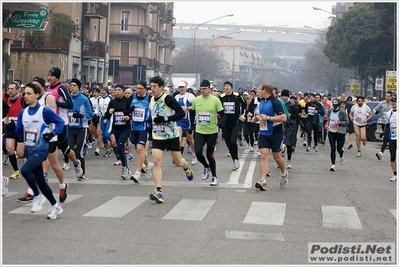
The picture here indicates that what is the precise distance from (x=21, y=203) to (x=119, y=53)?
62.8 m

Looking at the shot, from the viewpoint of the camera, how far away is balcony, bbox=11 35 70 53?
46000 mm

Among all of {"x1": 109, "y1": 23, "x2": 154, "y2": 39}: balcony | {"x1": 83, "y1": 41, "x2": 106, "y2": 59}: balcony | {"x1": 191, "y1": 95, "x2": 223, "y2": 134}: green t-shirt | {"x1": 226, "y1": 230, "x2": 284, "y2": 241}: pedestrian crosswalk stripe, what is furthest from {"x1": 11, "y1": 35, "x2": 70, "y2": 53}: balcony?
{"x1": 226, "y1": 230, "x2": 284, "y2": 241}: pedestrian crosswalk stripe

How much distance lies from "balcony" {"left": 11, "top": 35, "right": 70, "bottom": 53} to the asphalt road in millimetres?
31059

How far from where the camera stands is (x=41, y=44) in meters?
46.1

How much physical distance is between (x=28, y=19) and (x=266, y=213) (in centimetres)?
2149

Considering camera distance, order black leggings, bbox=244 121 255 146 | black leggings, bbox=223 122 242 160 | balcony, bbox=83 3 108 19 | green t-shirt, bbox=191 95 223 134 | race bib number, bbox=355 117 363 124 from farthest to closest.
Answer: balcony, bbox=83 3 108 19 < race bib number, bbox=355 117 363 124 < black leggings, bbox=244 121 255 146 < black leggings, bbox=223 122 242 160 < green t-shirt, bbox=191 95 223 134

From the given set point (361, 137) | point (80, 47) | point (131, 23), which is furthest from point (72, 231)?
point (131, 23)

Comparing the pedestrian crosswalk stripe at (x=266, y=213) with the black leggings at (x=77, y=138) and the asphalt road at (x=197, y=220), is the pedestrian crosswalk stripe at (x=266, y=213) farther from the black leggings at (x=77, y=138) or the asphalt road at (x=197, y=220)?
the black leggings at (x=77, y=138)

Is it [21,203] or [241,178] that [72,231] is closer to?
[21,203]

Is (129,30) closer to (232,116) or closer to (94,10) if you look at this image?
(94,10)

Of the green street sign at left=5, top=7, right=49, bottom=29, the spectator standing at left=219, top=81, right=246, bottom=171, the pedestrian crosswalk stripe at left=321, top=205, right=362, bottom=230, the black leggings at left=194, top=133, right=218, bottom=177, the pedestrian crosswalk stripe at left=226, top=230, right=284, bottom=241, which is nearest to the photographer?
the pedestrian crosswalk stripe at left=226, top=230, right=284, bottom=241

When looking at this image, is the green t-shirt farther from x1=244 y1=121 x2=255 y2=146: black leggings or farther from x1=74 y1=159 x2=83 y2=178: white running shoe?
x1=244 y1=121 x2=255 y2=146: black leggings

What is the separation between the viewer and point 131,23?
72750 mm

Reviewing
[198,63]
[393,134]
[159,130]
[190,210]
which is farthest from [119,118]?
[198,63]
